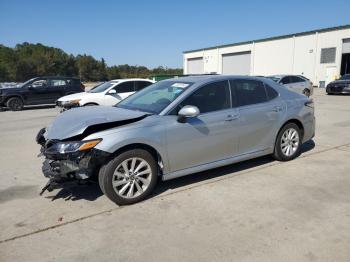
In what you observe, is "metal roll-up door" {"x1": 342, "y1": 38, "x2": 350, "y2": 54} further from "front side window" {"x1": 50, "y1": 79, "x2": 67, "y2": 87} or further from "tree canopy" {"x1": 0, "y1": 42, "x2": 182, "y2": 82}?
"tree canopy" {"x1": 0, "y1": 42, "x2": 182, "y2": 82}

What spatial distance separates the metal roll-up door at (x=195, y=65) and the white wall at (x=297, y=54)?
852 cm

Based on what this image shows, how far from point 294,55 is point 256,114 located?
120ft

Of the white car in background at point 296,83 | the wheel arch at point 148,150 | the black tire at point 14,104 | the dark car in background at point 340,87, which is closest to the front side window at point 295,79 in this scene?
the white car in background at point 296,83

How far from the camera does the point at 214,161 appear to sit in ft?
17.1

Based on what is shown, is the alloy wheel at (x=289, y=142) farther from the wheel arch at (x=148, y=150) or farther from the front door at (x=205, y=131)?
the wheel arch at (x=148, y=150)

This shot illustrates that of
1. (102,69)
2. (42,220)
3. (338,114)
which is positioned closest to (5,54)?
(102,69)

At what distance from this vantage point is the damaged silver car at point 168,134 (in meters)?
4.30

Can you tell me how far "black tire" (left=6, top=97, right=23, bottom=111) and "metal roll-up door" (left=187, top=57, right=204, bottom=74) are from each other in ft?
138

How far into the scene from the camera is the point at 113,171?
14.1 feet

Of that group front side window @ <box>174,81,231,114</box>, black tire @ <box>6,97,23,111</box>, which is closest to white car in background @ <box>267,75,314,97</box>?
black tire @ <box>6,97,23,111</box>

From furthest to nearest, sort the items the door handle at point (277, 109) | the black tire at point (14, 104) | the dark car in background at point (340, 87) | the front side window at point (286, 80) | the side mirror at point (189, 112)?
the dark car in background at point (340, 87) < the front side window at point (286, 80) < the black tire at point (14, 104) < the door handle at point (277, 109) < the side mirror at point (189, 112)

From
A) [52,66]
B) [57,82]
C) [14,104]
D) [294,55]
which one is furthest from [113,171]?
[52,66]

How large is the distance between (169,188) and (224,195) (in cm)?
80

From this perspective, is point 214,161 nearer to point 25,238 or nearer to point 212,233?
point 212,233
